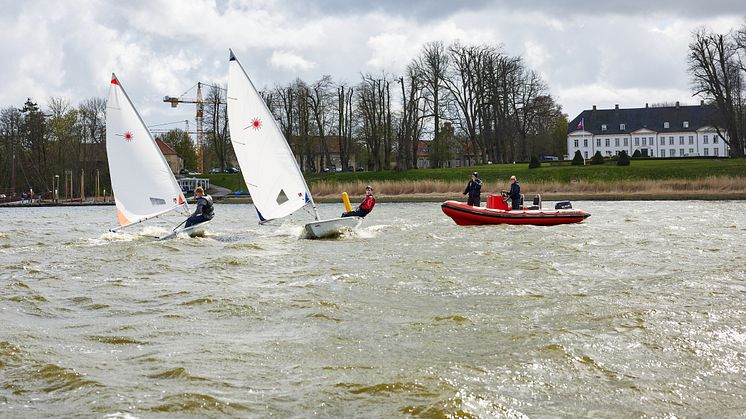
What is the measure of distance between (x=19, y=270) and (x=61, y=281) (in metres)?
2.44

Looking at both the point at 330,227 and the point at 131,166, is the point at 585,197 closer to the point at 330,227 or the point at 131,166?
the point at 330,227

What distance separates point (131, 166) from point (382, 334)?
1574 centimetres

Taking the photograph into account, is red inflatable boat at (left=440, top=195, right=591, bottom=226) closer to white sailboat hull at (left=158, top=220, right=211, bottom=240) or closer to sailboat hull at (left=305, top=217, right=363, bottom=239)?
sailboat hull at (left=305, top=217, right=363, bottom=239)

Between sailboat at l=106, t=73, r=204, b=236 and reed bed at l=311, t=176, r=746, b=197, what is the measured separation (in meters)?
32.1

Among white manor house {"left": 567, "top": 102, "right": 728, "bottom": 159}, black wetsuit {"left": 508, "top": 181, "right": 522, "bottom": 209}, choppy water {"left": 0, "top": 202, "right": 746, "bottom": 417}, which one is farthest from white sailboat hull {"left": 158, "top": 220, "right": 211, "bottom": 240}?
white manor house {"left": 567, "top": 102, "right": 728, "bottom": 159}

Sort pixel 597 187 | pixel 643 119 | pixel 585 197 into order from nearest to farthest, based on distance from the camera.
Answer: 1. pixel 585 197
2. pixel 597 187
3. pixel 643 119

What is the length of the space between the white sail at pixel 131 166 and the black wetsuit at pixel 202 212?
0.89 meters

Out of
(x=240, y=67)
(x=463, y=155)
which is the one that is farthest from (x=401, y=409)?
(x=463, y=155)

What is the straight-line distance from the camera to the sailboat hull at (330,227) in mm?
21141

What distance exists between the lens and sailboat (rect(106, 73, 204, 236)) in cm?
2239

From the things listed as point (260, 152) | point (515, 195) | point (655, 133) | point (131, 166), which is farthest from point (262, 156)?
point (655, 133)

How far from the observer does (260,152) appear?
848 inches

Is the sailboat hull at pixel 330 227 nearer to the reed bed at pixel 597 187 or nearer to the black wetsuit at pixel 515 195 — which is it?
the black wetsuit at pixel 515 195

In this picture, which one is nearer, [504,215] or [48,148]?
[504,215]
